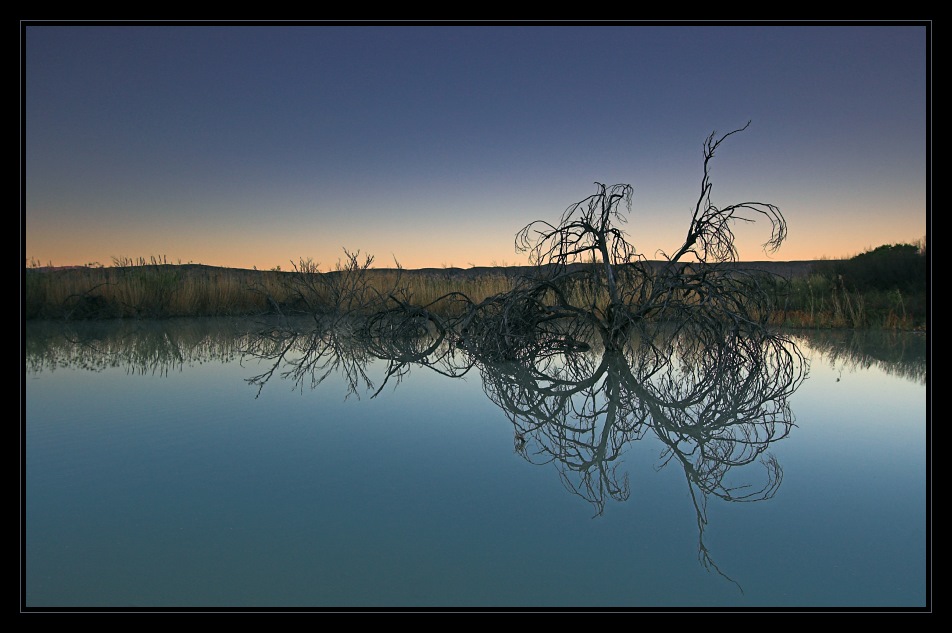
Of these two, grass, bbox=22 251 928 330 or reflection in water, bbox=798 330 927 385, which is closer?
reflection in water, bbox=798 330 927 385

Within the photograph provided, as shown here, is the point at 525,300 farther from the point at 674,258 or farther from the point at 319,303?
the point at 319,303

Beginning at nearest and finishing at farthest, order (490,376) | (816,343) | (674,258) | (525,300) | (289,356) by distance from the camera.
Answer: (490,376) → (674,258) → (525,300) → (289,356) → (816,343)

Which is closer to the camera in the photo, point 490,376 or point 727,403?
point 727,403

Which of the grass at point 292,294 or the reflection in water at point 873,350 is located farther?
the grass at point 292,294

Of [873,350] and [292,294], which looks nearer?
[873,350]

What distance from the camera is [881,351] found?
7.02 metres
